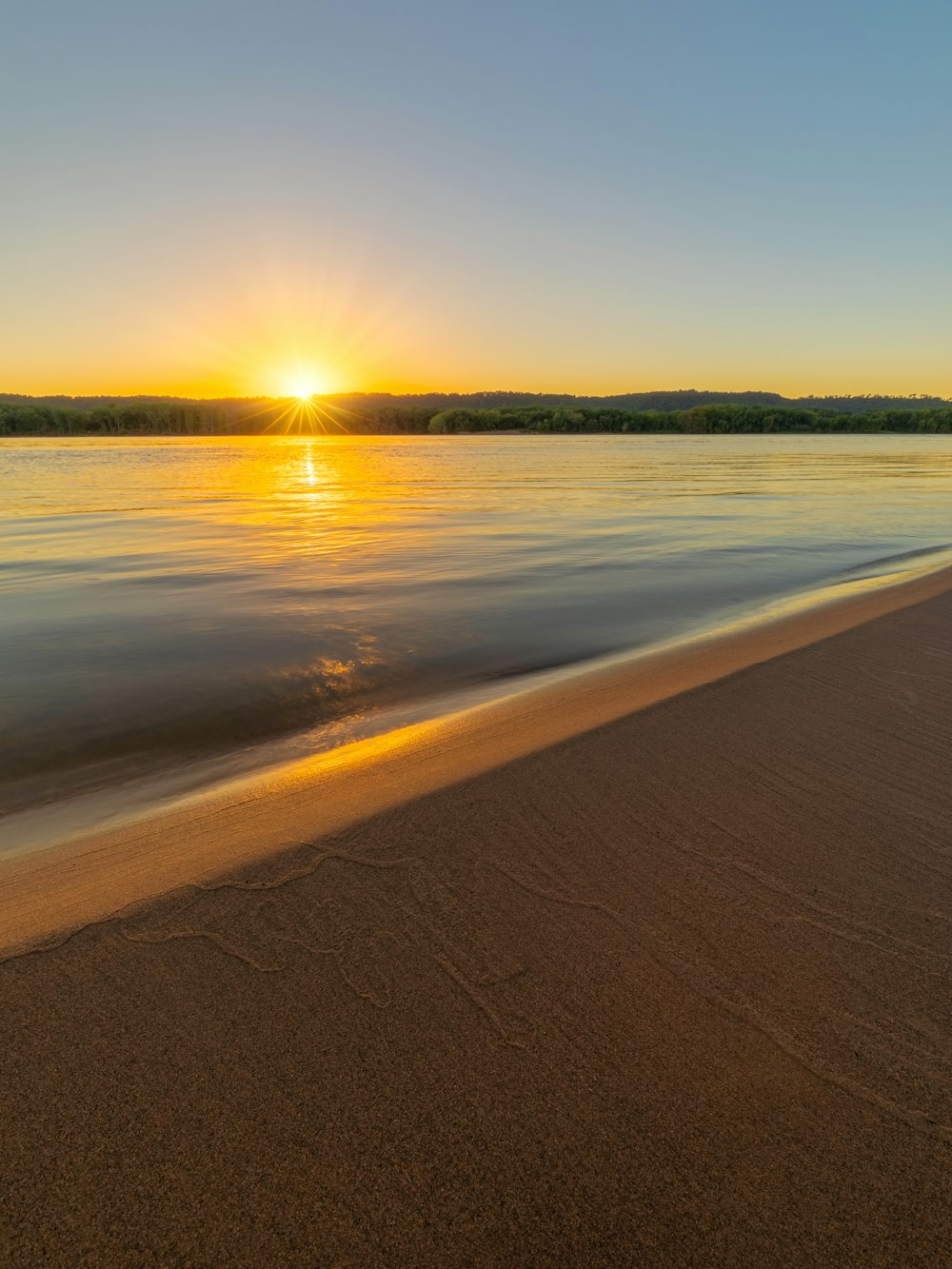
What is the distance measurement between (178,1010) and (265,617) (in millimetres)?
5861

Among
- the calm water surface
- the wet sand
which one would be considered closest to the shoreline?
the wet sand

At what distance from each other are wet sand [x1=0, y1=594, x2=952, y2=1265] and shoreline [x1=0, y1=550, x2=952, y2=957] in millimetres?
196

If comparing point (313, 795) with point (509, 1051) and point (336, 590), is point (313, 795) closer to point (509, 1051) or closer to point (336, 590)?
point (509, 1051)

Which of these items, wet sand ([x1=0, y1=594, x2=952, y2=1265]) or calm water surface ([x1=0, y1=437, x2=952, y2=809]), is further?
calm water surface ([x1=0, y1=437, x2=952, y2=809])

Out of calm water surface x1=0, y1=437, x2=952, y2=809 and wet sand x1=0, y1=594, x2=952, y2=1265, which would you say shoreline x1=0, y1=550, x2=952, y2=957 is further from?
calm water surface x1=0, y1=437, x2=952, y2=809

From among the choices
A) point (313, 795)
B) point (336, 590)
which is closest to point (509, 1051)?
point (313, 795)

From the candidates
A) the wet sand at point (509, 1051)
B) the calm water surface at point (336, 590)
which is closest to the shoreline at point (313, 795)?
the wet sand at point (509, 1051)

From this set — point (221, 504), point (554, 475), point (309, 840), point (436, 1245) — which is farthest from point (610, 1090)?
point (554, 475)

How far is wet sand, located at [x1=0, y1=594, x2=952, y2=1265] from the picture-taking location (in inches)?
58.1

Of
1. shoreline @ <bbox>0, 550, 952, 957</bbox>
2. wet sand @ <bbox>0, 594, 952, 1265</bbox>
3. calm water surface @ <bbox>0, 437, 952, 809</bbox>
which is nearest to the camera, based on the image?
wet sand @ <bbox>0, 594, 952, 1265</bbox>

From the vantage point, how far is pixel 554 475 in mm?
30891

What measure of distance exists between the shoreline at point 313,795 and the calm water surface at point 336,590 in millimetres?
796

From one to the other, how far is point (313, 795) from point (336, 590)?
5816 mm

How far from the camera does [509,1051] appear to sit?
1853 millimetres
